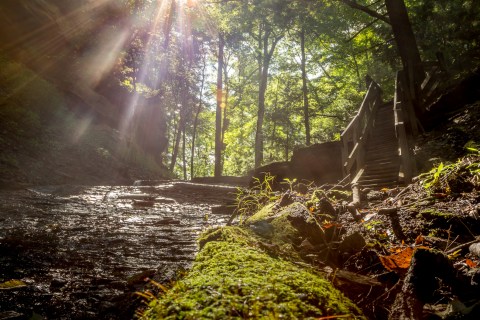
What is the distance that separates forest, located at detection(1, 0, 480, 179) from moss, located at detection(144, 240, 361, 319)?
12505mm

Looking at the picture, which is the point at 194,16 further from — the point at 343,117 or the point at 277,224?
the point at 277,224

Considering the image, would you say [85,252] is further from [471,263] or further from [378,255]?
[471,263]

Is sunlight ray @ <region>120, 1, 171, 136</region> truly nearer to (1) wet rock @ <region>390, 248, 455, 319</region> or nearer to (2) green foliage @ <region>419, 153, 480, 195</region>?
(2) green foliage @ <region>419, 153, 480, 195</region>

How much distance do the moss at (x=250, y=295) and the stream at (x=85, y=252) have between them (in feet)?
3.30

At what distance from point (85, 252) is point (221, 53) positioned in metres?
26.7

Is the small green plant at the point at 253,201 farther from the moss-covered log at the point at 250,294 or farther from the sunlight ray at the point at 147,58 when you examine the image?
the sunlight ray at the point at 147,58

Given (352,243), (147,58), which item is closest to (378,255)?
(352,243)

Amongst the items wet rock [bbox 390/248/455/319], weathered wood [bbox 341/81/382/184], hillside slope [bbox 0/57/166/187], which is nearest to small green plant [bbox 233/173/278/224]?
weathered wood [bbox 341/81/382/184]

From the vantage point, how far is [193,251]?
12.4 ft

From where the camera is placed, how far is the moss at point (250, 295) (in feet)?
4.19

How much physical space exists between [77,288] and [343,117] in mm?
24855

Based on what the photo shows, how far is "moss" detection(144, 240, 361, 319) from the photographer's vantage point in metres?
1.28

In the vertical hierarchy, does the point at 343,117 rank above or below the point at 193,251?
above

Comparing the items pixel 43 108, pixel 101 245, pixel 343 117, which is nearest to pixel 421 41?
pixel 343 117
